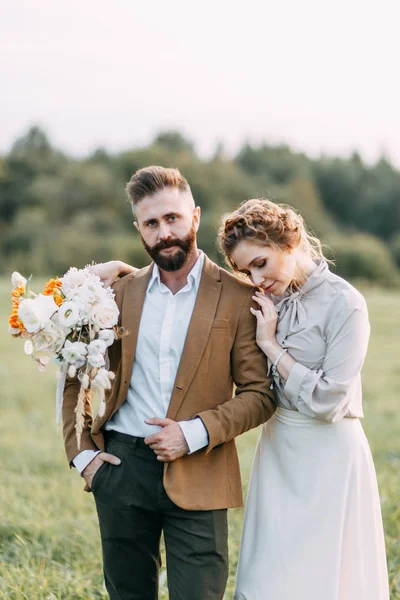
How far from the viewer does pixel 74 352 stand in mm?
3436

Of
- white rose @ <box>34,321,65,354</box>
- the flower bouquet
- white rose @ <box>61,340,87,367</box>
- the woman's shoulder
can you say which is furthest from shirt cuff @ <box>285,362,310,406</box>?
white rose @ <box>34,321,65,354</box>

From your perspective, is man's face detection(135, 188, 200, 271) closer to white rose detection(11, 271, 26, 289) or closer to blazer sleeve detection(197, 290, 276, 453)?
blazer sleeve detection(197, 290, 276, 453)

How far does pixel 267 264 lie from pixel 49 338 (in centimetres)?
105

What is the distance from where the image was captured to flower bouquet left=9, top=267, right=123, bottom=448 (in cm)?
343

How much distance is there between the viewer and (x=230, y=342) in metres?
3.67

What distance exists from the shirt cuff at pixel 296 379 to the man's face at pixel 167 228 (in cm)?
71

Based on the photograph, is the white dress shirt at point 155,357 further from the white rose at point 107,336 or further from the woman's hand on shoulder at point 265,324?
the woman's hand on shoulder at point 265,324

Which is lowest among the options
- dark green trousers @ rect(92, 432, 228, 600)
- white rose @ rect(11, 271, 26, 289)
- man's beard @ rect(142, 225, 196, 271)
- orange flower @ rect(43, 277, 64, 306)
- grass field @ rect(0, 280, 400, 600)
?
Result: grass field @ rect(0, 280, 400, 600)

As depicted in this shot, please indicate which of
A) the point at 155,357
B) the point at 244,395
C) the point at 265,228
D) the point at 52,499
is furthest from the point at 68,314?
the point at 52,499

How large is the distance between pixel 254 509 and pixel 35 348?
1.33m

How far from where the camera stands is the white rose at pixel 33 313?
342cm

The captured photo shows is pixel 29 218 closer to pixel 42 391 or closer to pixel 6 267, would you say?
pixel 6 267

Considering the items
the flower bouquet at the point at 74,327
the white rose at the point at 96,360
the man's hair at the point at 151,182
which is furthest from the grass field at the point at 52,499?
the man's hair at the point at 151,182

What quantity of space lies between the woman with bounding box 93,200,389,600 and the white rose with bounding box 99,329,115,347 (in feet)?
2.22
